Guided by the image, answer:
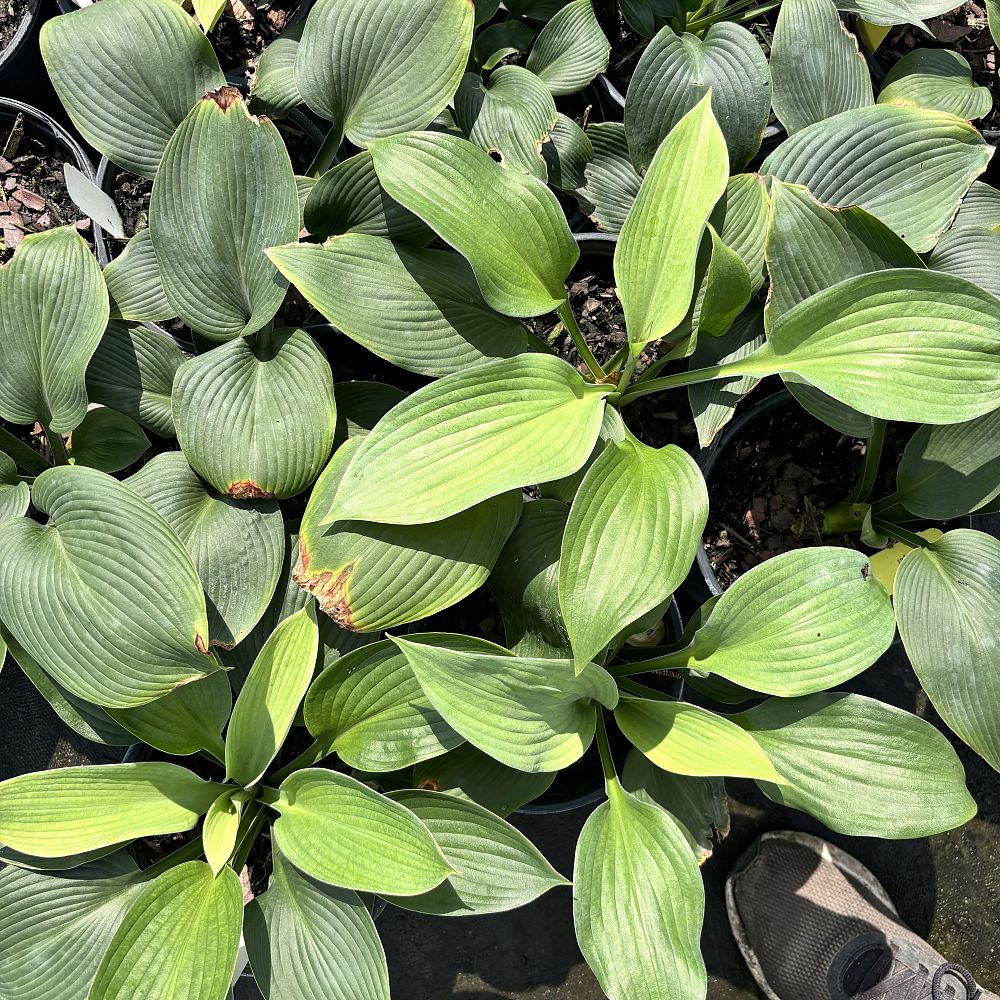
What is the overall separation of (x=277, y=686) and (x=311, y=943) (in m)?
0.33

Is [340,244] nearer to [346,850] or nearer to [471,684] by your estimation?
[471,684]

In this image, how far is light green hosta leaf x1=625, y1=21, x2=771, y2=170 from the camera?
1240 millimetres

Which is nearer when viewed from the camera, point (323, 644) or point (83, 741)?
point (323, 644)

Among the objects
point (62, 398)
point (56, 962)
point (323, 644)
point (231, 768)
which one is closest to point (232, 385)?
point (62, 398)

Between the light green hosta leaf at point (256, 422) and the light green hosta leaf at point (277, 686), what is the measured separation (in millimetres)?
193

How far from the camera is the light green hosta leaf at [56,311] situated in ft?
3.68

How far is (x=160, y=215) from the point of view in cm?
110

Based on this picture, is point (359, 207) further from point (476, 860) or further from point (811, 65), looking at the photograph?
point (476, 860)

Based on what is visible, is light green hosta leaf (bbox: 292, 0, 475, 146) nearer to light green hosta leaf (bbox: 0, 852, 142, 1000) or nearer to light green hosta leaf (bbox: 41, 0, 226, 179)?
light green hosta leaf (bbox: 41, 0, 226, 179)

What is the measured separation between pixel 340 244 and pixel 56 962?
1020mm

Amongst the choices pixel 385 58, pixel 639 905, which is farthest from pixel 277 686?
pixel 385 58

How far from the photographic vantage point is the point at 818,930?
66.0 inches

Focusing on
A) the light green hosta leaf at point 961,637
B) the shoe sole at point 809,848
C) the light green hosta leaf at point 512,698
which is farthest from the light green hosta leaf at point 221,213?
the shoe sole at point 809,848

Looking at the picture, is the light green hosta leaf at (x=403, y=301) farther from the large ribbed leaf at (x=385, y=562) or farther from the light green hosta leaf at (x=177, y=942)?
the light green hosta leaf at (x=177, y=942)
